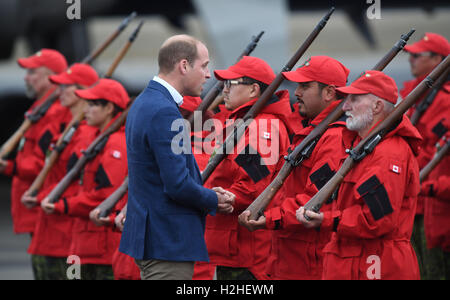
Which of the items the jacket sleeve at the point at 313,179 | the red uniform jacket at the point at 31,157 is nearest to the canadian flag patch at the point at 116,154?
the red uniform jacket at the point at 31,157

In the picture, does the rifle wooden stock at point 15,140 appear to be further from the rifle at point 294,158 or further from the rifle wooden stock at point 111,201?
the rifle at point 294,158

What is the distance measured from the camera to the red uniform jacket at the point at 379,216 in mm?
3982

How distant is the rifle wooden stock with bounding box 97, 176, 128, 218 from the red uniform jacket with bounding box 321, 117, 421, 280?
73.5 inches

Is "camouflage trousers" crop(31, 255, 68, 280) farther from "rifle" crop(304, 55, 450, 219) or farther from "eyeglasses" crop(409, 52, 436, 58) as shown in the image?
"eyeglasses" crop(409, 52, 436, 58)

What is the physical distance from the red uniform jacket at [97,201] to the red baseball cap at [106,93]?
0.96ft

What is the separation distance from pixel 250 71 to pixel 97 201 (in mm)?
1618

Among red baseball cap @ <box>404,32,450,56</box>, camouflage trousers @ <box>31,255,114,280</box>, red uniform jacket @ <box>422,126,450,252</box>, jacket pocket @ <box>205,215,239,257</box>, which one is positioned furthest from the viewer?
red baseball cap @ <box>404,32,450,56</box>

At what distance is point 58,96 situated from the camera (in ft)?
24.5

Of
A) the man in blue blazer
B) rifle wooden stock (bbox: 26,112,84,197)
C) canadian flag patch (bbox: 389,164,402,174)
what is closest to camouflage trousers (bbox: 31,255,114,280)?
rifle wooden stock (bbox: 26,112,84,197)

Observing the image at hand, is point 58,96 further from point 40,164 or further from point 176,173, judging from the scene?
point 176,173

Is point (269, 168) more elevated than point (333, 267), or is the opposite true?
point (269, 168)

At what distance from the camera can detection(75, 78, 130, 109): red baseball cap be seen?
6.18 meters
